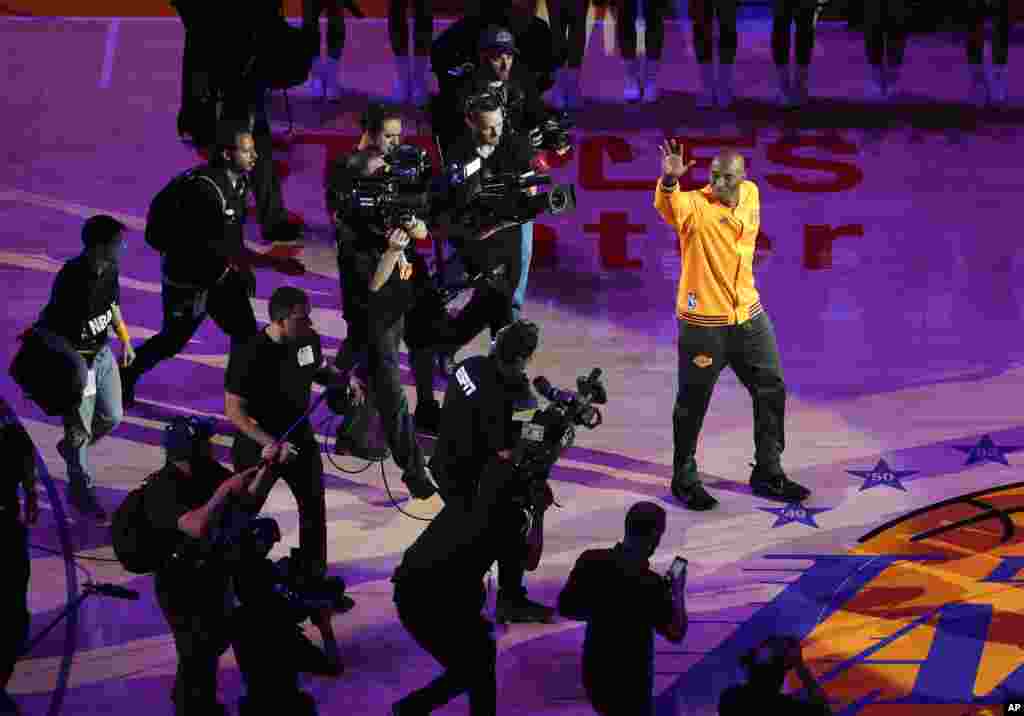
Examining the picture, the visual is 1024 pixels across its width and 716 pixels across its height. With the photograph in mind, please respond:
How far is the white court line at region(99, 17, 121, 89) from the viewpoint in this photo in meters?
17.5

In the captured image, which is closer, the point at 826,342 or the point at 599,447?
the point at 599,447

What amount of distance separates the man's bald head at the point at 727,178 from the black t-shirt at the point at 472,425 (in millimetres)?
1818

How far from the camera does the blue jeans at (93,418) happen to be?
9844 millimetres

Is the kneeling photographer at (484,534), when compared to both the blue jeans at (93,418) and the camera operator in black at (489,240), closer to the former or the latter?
the camera operator in black at (489,240)

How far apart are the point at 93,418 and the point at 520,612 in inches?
108

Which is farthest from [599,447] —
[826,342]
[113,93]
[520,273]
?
[113,93]

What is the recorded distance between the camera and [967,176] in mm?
15297

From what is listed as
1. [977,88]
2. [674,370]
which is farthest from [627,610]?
[977,88]

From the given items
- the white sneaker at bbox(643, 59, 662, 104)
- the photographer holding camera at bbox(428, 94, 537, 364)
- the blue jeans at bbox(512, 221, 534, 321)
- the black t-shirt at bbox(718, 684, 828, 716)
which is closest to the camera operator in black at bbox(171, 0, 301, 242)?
the photographer holding camera at bbox(428, 94, 537, 364)

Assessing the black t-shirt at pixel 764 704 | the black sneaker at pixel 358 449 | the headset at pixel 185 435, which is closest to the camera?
the black t-shirt at pixel 764 704

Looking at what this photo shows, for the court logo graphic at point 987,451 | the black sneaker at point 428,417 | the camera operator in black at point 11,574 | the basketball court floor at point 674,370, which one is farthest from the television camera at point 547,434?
the court logo graphic at point 987,451

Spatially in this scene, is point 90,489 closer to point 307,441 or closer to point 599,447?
point 307,441

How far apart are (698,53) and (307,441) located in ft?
28.9

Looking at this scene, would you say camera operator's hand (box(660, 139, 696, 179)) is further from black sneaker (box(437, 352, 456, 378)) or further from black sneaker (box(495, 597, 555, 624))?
black sneaker (box(437, 352, 456, 378))
